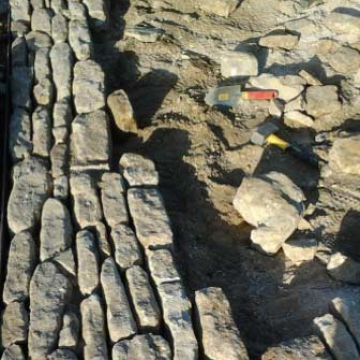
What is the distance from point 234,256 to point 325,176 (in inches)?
60.1

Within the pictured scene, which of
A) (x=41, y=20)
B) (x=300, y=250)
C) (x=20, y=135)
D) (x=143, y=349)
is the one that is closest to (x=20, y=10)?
(x=41, y=20)

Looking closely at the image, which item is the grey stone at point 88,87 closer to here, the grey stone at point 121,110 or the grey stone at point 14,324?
the grey stone at point 121,110

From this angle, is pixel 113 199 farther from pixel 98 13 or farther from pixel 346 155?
pixel 98 13

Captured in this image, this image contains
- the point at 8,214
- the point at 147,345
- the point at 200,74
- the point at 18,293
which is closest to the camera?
the point at 147,345

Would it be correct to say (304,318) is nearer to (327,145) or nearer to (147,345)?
(147,345)

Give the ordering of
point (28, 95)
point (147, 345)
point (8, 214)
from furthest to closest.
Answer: point (28, 95) → point (8, 214) → point (147, 345)

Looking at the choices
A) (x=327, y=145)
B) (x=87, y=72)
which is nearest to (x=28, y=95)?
(x=87, y=72)

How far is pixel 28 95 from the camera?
7824 millimetres

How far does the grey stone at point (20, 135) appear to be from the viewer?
726cm

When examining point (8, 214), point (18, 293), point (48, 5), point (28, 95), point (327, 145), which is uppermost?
point (48, 5)

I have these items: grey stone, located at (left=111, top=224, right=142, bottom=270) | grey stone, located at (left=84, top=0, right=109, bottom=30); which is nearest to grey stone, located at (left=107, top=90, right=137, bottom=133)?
grey stone, located at (left=111, top=224, right=142, bottom=270)

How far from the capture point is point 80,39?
852 centimetres

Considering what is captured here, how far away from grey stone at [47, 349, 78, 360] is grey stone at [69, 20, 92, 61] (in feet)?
13.6

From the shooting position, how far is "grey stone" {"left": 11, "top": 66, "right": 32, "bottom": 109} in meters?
7.77
